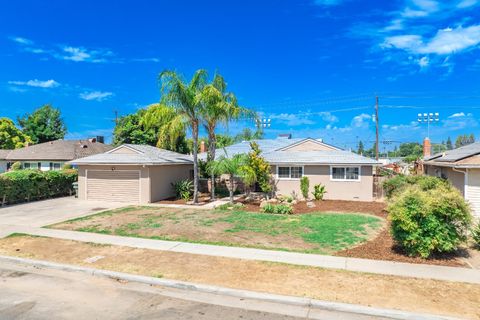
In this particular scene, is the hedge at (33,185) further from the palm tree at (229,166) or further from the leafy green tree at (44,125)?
the leafy green tree at (44,125)

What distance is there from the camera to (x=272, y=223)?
13.3 m

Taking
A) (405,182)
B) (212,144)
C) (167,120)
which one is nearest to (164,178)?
(212,144)

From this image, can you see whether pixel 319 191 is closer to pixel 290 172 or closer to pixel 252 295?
pixel 290 172

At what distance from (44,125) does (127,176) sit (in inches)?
1730

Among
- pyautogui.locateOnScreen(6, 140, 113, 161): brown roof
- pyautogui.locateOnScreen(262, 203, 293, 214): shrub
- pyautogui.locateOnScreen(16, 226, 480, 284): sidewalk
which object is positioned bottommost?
pyautogui.locateOnScreen(16, 226, 480, 284): sidewalk

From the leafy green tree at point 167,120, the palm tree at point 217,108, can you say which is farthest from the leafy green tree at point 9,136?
the palm tree at point 217,108

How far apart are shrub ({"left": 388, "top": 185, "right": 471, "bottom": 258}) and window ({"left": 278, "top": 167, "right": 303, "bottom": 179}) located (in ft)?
40.7

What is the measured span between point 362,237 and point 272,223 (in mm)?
3719

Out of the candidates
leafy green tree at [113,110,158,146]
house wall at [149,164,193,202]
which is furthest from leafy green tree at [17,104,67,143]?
house wall at [149,164,193,202]

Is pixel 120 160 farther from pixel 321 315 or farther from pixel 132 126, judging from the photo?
pixel 132 126

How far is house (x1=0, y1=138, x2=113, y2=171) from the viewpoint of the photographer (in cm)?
3478

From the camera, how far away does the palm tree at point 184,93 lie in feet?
59.6

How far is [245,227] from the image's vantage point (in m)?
12.5

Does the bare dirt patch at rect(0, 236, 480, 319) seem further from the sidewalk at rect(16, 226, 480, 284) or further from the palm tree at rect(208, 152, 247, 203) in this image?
the palm tree at rect(208, 152, 247, 203)
